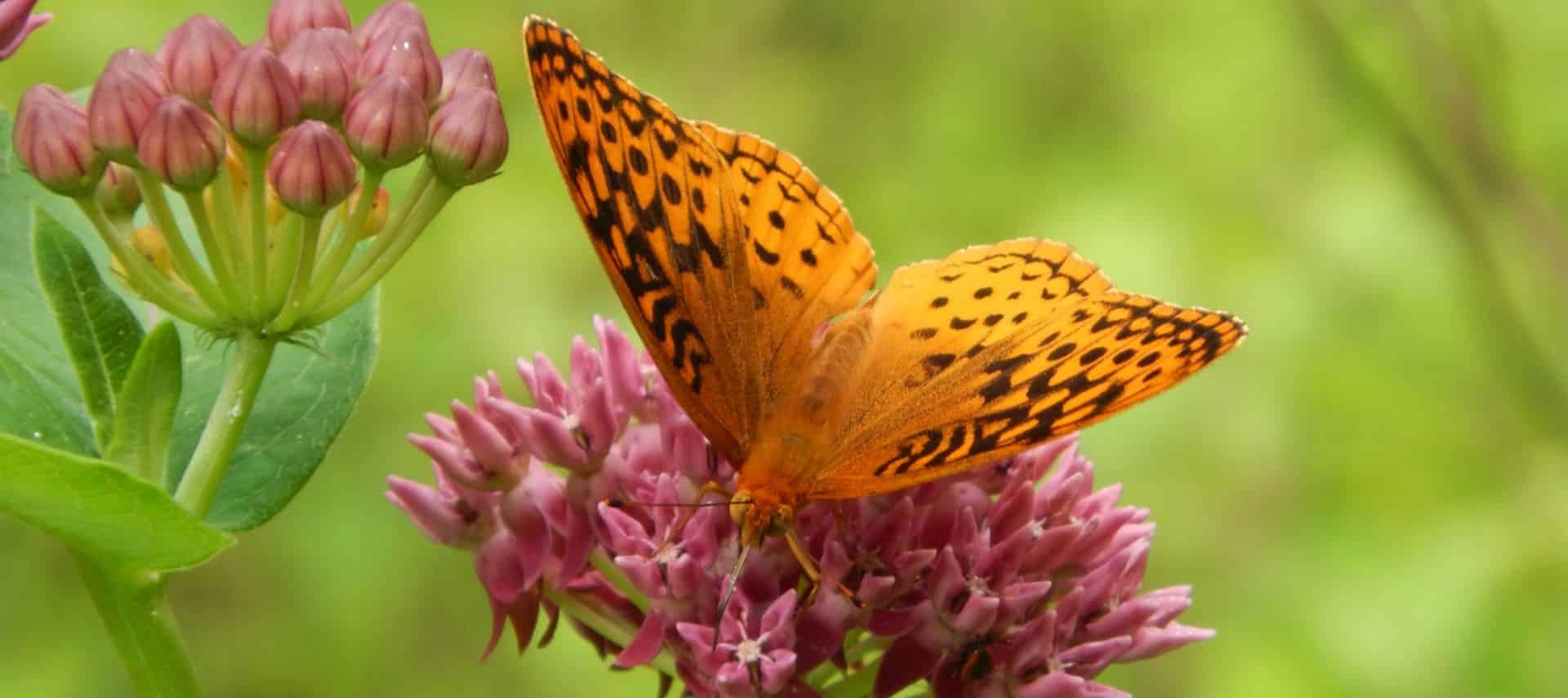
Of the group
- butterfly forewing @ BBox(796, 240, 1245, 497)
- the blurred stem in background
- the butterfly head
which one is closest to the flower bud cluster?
the butterfly head

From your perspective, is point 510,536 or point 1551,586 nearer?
point 510,536

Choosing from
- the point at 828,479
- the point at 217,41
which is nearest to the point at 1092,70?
the point at 828,479

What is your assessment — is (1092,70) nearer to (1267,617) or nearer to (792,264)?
(1267,617)

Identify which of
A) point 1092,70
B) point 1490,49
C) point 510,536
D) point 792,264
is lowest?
point 510,536

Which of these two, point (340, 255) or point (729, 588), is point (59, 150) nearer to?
point (340, 255)

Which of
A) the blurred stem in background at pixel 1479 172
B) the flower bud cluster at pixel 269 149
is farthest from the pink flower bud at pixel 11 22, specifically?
the blurred stem in background at pixel 1479 172

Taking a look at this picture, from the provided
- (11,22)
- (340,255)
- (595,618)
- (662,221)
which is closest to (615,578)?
(595,618)

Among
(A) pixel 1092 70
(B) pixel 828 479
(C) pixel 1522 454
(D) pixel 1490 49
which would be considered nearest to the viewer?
(B) pixel 828 479
